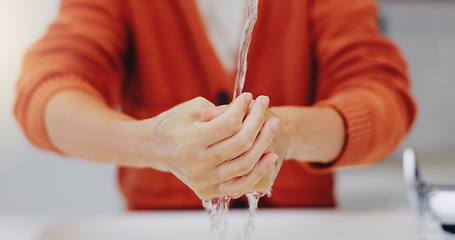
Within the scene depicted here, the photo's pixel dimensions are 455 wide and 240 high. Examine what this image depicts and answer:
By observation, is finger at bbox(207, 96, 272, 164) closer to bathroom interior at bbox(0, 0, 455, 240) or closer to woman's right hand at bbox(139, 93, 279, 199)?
woman's right hand at bbox(139, 93, 279, 199)

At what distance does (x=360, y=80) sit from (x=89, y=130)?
0.20 meters

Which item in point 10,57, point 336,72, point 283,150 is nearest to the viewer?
point 283,150

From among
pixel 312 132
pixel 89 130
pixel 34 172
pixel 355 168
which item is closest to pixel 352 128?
pixel 312 132

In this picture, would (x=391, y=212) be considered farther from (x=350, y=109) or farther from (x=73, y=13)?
(x=73, y=13)

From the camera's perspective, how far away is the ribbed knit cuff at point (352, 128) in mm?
328

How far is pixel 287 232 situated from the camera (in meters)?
0.39

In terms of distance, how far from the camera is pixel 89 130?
31 centimetres

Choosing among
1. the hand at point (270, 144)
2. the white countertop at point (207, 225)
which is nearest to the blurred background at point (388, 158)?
the white countertop at point (207, 225)

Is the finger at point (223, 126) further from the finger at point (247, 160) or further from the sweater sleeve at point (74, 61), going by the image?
the sweater sleeve at point (74, 61)

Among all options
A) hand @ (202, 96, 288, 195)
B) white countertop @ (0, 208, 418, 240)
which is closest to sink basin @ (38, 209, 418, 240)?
white countertop @ (0, 208, 418, 240)

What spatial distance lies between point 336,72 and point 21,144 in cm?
46

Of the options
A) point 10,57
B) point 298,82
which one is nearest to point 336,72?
point 298,82

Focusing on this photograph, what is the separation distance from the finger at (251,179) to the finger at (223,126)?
2cm

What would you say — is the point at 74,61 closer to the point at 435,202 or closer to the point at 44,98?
the point at 44,98
